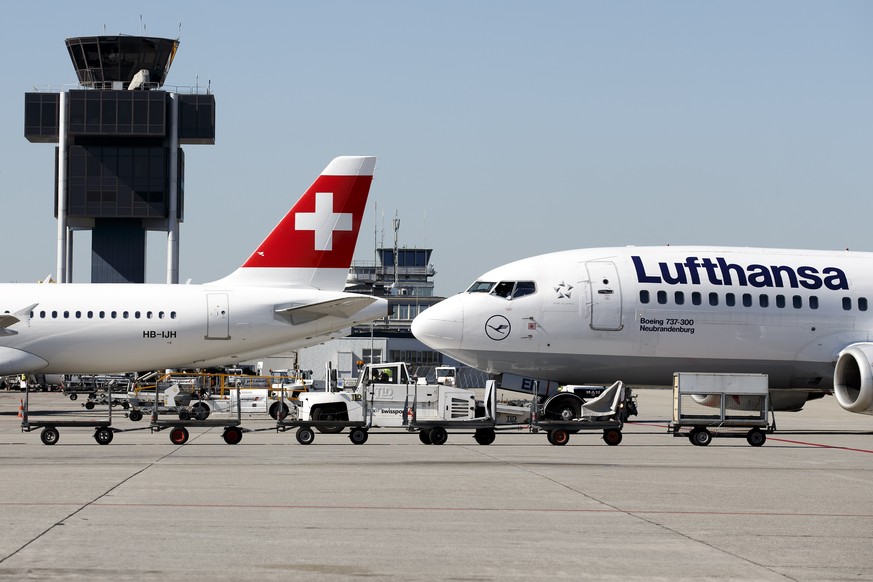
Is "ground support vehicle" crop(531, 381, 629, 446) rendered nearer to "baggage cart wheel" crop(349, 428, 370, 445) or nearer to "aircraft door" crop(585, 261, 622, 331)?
"aircraft door" crop(585, 261, 622, 331)

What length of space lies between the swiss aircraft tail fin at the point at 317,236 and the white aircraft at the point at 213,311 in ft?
0.12

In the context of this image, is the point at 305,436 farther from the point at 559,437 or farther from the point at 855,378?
the point at 855,378

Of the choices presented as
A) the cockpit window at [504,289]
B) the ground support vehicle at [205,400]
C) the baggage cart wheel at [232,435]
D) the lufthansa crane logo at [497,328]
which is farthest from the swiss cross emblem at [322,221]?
the baggage cart wheel at [232,435]

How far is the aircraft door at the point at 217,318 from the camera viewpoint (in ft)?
129

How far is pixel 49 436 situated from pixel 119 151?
58748mm

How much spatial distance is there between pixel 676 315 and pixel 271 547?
60.9 ft

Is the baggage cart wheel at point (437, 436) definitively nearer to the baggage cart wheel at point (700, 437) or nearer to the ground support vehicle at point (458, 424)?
the ground support vehicle at point (458, 424)

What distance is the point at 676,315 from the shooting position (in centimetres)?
2758

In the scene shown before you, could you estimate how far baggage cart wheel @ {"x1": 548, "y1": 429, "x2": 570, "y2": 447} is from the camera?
24.8 metres

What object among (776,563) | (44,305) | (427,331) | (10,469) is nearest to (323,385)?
(44,305)

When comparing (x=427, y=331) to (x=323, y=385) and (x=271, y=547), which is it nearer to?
(x=271, y=547)

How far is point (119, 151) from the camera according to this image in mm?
79812

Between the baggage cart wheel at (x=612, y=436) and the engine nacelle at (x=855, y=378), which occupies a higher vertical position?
the engine nacelle at (x=855, y=378)

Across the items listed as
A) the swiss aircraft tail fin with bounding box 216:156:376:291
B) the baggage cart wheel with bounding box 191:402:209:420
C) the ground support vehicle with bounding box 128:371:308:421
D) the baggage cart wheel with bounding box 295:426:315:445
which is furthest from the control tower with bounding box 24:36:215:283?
the baggage cart wheel with bounding box 295:426:315:445
